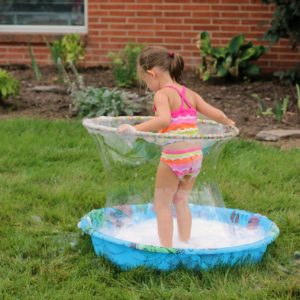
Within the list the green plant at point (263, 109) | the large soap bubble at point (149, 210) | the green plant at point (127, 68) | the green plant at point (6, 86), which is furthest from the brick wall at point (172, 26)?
the large soap bubble at point (149, 210)

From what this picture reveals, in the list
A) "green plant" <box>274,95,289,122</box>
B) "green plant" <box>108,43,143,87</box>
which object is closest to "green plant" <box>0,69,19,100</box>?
"green plant" <box>108,43,143,87</box>

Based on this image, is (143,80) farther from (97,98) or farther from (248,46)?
(248,46)

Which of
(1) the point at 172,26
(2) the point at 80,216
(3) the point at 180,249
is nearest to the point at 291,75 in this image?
(1) the point at 172,26

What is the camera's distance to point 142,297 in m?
3.62

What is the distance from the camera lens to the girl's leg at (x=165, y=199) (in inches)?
162

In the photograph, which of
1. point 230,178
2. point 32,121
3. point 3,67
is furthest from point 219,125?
point 3,67

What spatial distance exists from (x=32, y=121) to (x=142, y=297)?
13.0 ft

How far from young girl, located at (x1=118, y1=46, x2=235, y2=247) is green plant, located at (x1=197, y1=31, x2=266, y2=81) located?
488 centimetres

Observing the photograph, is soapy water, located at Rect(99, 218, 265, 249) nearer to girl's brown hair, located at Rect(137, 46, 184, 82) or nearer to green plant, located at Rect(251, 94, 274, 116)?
girl's brown hair, located at Rect(137, 46, 184, 82)

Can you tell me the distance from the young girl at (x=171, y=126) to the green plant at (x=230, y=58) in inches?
192

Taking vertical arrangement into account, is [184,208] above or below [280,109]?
above

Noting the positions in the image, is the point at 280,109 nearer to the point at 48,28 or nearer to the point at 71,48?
the point at 71,48

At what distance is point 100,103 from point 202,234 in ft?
10.8

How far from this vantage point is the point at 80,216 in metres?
4.88
